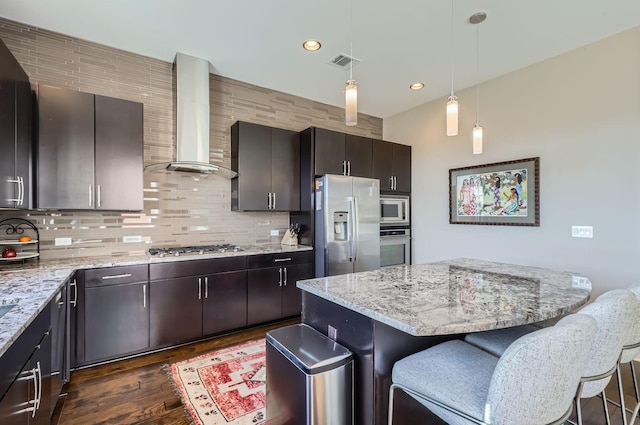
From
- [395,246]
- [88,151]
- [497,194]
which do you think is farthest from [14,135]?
[497,194]

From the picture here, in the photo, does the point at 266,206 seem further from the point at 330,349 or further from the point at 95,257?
the point at 330,349

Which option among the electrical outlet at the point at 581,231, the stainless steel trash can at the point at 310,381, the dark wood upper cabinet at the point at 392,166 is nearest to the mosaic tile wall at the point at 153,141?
the dark wood upper cabinet at the point at 392,166

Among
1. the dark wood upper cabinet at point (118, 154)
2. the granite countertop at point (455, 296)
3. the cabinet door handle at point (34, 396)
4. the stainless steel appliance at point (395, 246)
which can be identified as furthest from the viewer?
the stainless steel appliance at point (395, 246)

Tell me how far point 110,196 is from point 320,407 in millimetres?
2600

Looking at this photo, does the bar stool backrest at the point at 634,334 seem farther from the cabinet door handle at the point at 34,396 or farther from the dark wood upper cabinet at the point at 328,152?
the dark wood upper cabinet at the point at 328,152

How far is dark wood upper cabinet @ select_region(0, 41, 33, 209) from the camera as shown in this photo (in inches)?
77.5

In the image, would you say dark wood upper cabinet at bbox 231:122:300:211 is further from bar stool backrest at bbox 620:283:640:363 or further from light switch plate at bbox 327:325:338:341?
bar stool backrest at bbox 620:283:640:363

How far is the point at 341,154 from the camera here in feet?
13.5

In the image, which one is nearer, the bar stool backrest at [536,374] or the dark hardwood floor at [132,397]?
the bar stool backrest at [536,374]

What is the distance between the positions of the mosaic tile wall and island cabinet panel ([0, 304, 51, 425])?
1532 millimetres

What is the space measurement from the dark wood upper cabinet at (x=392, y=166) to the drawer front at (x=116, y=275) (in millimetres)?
3121

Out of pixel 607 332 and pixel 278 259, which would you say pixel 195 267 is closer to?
pixel 278 259

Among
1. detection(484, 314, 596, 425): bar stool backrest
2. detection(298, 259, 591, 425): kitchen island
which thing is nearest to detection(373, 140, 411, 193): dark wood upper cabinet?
detection(298, 259, 591, 425): kitchen island

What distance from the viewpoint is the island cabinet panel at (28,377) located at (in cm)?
108
